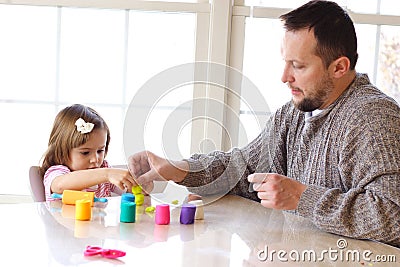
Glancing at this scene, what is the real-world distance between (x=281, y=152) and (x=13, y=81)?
4.58ft

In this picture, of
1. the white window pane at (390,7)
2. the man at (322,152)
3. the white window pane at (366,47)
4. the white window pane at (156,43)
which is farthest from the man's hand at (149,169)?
the white window pane at (390,7)

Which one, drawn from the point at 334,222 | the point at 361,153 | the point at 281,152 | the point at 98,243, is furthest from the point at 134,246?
the point at 281,152

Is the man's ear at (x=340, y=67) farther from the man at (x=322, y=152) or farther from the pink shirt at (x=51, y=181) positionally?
the pink shirt at (x=51, y=181)

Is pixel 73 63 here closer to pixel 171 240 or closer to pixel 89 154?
pixel 89 154

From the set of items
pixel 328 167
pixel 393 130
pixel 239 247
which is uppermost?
pixel 393 130

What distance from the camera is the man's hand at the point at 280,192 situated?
162 centimetres

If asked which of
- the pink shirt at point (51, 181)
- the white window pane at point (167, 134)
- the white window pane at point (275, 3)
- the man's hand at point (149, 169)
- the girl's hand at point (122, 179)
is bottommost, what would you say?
the pink shirt at point (51, 181)

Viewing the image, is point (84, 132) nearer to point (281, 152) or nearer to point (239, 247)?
point (281, 152)

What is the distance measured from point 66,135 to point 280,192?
0.93 meters

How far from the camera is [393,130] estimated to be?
5.33 ft

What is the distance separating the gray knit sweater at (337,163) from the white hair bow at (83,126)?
0.43 metres

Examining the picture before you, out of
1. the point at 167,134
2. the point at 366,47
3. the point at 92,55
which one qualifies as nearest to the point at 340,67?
the point at 167,134

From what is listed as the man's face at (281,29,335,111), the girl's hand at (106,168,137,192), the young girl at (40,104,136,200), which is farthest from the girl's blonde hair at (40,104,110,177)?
the man's face at (281,29,335,111)

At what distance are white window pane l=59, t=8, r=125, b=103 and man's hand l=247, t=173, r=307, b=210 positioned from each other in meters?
1.43
